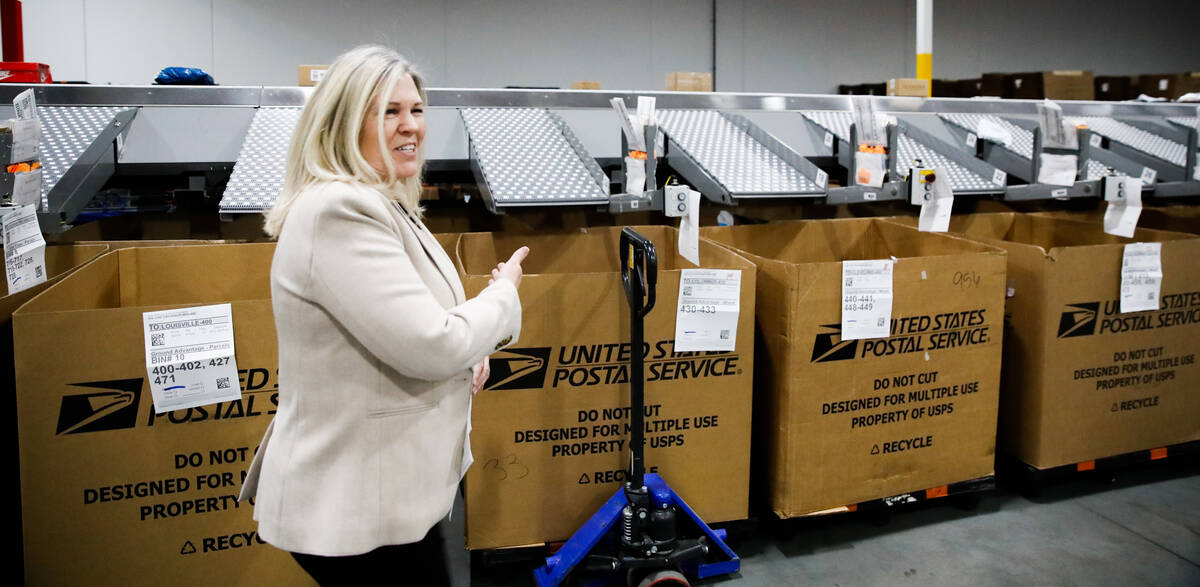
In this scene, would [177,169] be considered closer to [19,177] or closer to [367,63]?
[19,177]

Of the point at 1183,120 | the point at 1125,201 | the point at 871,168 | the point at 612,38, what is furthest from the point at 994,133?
the point at 612,38

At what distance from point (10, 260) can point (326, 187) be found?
1.18 metres

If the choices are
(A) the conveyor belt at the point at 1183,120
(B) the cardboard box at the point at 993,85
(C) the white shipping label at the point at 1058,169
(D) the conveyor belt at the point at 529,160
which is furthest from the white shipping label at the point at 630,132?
(B) the cardboard box at the point at 993,85

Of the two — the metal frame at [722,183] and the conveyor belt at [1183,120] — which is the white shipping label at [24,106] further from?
the conveyor belt at [1183,120]

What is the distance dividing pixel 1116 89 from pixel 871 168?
4377 millimetres

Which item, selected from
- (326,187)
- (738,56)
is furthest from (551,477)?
(738,56)

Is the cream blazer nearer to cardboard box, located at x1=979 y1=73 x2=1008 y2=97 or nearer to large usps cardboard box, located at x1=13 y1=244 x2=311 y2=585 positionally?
large usps cardboard box, located at x1=13 y1=244 x2=311 y2=585

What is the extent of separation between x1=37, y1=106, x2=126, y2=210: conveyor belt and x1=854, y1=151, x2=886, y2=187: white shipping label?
2417mm

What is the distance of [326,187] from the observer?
116 cm

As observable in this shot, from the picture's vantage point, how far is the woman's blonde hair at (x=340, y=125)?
4.02 feet

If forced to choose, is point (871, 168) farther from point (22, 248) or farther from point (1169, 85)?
point (1169, 85)

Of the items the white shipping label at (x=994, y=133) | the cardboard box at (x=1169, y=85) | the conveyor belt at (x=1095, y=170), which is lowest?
the conveyor belt at (x=1095, y=170)

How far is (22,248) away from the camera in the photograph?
1.86m

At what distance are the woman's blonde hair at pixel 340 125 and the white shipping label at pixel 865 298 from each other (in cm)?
147
